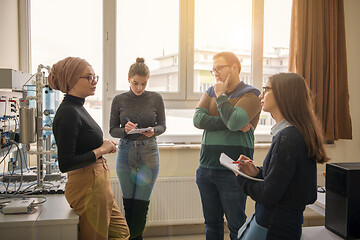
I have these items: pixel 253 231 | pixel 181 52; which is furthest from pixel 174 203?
pixel 253 231

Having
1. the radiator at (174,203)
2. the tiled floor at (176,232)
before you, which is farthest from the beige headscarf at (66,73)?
the tiled floor at (176,232)

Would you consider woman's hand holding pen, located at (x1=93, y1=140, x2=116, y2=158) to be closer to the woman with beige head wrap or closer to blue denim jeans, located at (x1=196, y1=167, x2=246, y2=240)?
the woman with beige head wrap

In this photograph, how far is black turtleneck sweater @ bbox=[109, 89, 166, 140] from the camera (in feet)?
7.46

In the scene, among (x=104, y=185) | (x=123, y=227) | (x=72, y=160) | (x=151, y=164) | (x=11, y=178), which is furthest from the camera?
(x=151, y=164)

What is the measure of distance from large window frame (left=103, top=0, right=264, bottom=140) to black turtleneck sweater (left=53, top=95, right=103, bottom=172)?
1.51 m

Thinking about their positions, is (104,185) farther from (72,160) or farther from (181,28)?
(181,28)

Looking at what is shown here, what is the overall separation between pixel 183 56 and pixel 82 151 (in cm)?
194

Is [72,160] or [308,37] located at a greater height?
[308,37]

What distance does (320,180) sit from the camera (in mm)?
3203

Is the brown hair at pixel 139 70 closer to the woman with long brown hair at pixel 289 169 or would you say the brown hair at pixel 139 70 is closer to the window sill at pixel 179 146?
the window sill at pixel 179 146

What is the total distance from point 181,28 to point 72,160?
2124 millimetres

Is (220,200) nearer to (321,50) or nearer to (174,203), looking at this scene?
(174,203)

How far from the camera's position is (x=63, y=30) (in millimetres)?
2990

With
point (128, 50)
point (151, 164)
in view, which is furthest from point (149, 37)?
point (151, 164)
